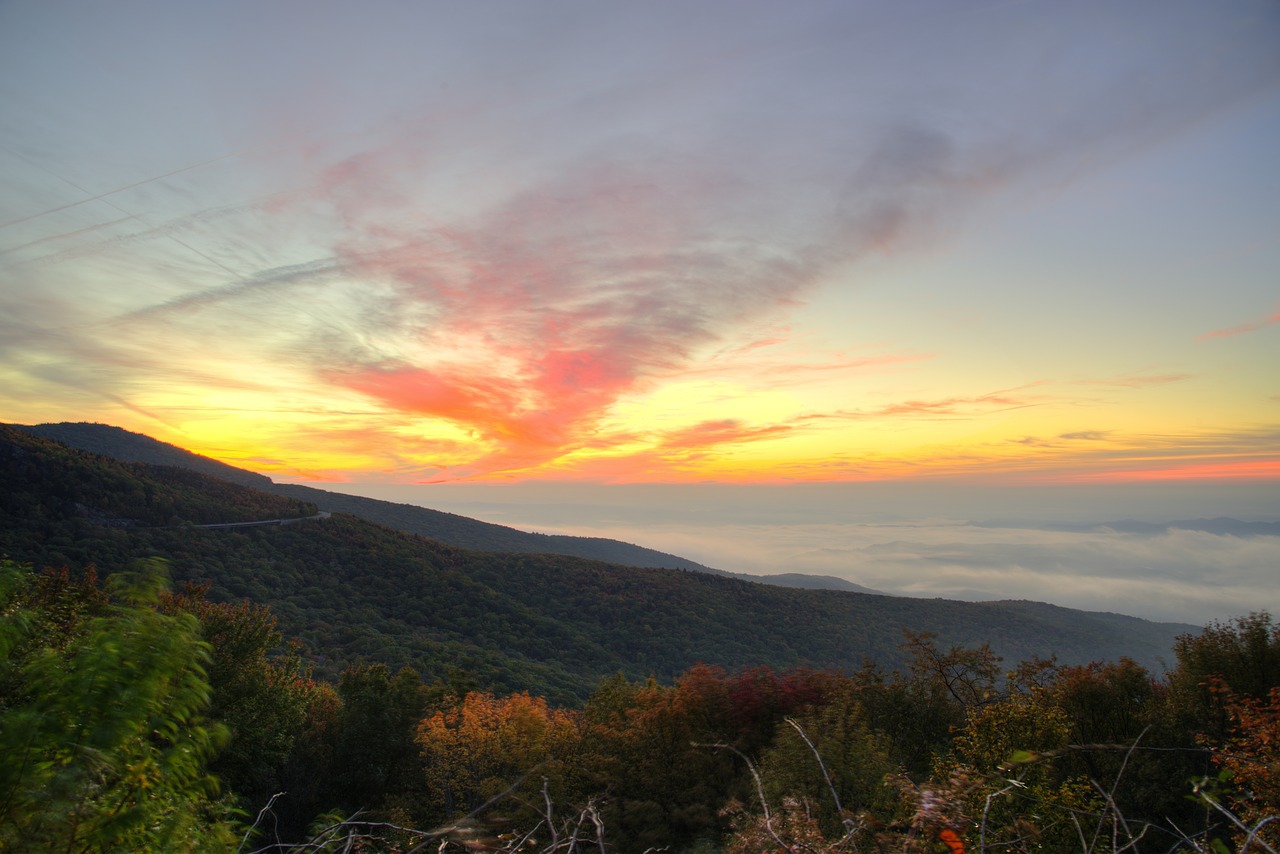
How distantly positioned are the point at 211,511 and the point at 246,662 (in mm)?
61789

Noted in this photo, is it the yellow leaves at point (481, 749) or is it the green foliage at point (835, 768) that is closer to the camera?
the green foliage at point (835, 768)

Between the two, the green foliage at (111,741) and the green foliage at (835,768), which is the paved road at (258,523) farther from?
the green foliage at (111,741)

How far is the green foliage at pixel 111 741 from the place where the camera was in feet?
12.0

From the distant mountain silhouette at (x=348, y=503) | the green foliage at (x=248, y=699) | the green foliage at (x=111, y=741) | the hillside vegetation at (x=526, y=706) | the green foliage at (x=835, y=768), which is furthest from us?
the distant mountain silhouette at (x=348, y=503)

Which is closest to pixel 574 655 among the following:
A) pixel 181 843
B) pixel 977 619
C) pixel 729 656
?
pixel 729 656

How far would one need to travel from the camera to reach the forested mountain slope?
187 feet

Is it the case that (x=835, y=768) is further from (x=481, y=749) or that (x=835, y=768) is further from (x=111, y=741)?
(x=111, y=741)

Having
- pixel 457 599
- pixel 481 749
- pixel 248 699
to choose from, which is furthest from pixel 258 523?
pixel 481 749

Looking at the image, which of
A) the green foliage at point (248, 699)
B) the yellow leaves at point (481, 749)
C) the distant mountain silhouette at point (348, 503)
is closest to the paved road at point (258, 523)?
the distant mountain silhouette at point (348, 503)

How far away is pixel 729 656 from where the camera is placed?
7300cm

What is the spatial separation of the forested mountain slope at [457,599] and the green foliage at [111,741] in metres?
50.0

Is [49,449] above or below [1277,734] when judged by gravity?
above

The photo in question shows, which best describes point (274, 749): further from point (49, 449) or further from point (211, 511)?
point (49, 449)

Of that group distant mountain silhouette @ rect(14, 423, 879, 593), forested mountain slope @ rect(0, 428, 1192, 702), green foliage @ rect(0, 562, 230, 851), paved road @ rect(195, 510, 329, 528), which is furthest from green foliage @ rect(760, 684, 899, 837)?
distant mountain silhouette @ rect(14, 423, 879, 593)
